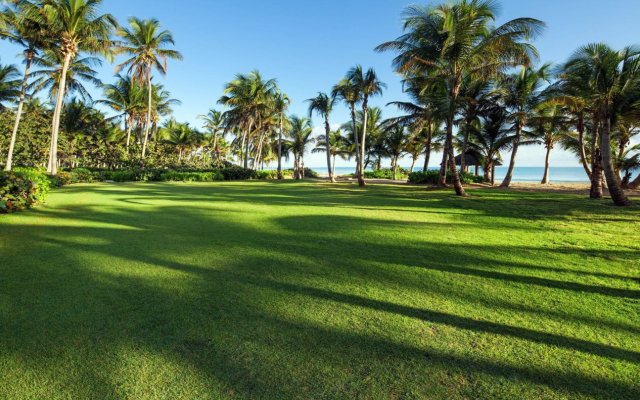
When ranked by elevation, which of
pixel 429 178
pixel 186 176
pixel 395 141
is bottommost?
pixel 186 176

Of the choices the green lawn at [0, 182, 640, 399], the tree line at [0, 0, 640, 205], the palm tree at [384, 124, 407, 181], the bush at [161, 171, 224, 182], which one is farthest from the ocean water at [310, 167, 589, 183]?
the green lawn at [0, 182, 640, 399]

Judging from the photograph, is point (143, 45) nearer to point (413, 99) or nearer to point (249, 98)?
point (249, 98)

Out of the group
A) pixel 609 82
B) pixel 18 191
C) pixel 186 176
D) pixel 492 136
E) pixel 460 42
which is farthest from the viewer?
pixel 186 176

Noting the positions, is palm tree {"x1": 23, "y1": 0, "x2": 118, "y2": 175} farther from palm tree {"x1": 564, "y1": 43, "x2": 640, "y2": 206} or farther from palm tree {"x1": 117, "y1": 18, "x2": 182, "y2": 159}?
palm tree {"x1": 564, "y1": 43, "x2": 640, "y2": 206}

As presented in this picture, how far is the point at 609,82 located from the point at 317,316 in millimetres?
13504

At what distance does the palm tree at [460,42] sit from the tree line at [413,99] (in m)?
0.04

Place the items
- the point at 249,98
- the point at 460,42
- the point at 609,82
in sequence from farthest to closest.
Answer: the point at 249,98, the point at 460,42, the point at 609,82

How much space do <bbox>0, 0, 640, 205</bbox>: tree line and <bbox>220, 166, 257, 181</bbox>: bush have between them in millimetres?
5679

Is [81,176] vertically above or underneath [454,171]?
underneath

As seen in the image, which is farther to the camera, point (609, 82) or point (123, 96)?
point (123, 96)

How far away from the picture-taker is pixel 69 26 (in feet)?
66.7

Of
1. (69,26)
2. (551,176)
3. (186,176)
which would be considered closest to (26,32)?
(69,26)

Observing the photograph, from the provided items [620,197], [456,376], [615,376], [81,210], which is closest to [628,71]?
[620,197]

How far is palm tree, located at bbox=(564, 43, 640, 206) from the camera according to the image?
10570 mm
